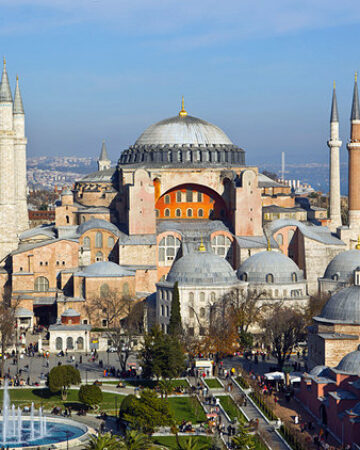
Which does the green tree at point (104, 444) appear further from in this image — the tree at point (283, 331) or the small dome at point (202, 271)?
the small dome at point (202, 271)

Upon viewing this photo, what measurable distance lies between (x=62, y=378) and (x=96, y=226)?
19.6 metres

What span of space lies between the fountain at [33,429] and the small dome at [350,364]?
29.7 ft

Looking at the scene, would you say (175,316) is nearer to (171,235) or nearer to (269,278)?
(269,278)

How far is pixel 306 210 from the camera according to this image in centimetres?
6756

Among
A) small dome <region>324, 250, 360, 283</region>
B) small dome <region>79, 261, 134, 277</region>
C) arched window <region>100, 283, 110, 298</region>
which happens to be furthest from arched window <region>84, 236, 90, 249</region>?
small dome <region>324, 250, 360, 283</region>

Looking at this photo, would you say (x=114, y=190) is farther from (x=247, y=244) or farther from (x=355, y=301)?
(x=355, y=301)

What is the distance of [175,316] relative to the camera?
4744cm

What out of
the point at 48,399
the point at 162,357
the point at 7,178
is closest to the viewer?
the point at 48,399

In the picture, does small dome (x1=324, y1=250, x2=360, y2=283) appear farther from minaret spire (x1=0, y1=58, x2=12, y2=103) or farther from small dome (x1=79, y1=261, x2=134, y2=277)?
minaret spire (x1=0, y1=58, x2=12, y2=103)

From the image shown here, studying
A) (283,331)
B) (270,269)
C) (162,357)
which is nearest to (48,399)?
(162,357)

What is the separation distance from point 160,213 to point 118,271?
29.6 feet

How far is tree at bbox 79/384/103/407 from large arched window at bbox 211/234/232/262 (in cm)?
2126

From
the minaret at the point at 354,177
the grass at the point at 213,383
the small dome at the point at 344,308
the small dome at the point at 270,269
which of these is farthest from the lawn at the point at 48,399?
the minaret at the point at 354,177

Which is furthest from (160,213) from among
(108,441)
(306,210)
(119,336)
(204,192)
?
(108,441)
